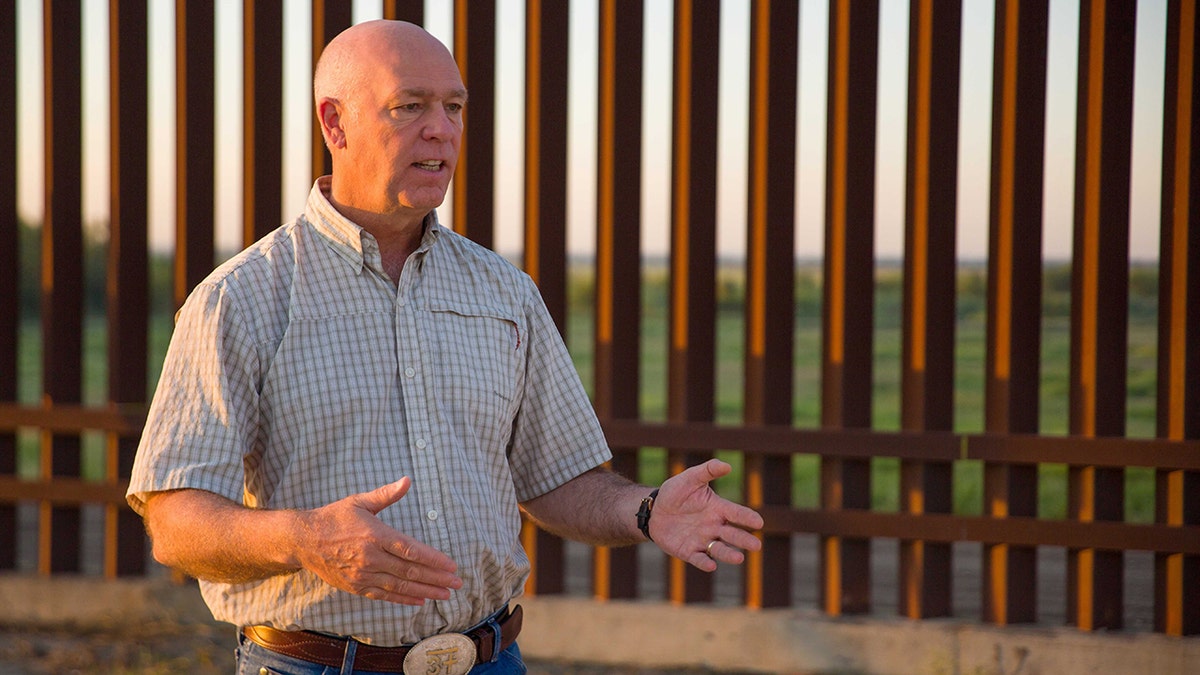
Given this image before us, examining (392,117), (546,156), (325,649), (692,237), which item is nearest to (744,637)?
(692,237)

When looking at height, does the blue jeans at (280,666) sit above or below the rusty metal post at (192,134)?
below

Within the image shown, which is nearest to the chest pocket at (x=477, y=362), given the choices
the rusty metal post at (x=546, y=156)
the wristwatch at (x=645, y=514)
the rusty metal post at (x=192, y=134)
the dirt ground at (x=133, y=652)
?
the wristwatch at (x=645, y=514)

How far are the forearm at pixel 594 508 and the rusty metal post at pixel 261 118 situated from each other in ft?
8.05

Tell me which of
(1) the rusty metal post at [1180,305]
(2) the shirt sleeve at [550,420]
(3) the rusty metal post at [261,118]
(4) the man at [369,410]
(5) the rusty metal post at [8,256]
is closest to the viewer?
(4) the man at [369,410]

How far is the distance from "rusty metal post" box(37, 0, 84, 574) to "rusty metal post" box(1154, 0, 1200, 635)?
3.88m

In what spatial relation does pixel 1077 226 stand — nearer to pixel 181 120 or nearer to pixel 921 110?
pixel 921 110

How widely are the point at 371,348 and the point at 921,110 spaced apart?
2.72 meters

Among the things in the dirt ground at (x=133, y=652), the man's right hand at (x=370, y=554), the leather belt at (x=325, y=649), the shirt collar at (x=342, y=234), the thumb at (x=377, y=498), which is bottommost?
the dirt ground at (x=133, y=652)

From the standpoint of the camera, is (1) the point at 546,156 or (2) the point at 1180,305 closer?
(2) the point at 1180,305

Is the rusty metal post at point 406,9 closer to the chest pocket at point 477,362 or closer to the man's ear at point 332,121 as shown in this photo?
the man's ear at point 332,121

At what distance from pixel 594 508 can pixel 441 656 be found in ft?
1.28

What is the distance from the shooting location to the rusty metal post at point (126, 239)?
4.39 metres

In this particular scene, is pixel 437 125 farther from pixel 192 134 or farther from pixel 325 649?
pixel 192 134

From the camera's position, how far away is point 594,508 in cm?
217
